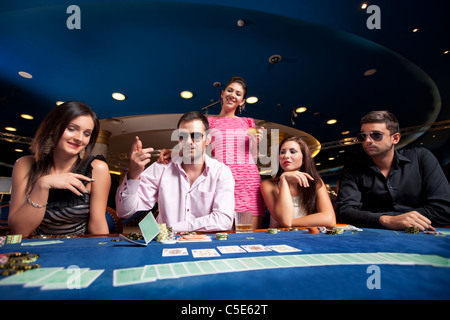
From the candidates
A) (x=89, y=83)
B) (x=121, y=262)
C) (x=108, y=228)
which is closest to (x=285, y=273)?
(x=121, y=262)

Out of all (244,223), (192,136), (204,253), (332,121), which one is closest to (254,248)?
(204,253)

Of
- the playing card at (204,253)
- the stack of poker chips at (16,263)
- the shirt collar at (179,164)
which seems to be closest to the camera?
the stack of poker chips at (16,263)

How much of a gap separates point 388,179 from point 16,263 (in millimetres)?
2427

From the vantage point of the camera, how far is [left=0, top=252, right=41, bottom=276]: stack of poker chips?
0.53m

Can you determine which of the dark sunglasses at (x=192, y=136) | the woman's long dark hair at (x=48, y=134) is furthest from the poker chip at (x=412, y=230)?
the woman's long dark hair at (x=48, y=134)

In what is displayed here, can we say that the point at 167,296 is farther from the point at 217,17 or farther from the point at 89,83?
the point at 89,83

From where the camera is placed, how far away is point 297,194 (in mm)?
2061

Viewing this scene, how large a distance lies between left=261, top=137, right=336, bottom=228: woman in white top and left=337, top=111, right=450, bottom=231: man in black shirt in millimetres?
211

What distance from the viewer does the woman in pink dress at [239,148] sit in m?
2.11

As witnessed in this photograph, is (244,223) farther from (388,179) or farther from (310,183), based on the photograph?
(388,179)

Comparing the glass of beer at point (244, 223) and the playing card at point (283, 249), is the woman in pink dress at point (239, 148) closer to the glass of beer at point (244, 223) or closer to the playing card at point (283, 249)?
the glass of beer at point (244, 223)

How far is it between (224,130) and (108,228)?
1369mm

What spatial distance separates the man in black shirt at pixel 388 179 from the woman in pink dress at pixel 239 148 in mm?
761

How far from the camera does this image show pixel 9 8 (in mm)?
2727
